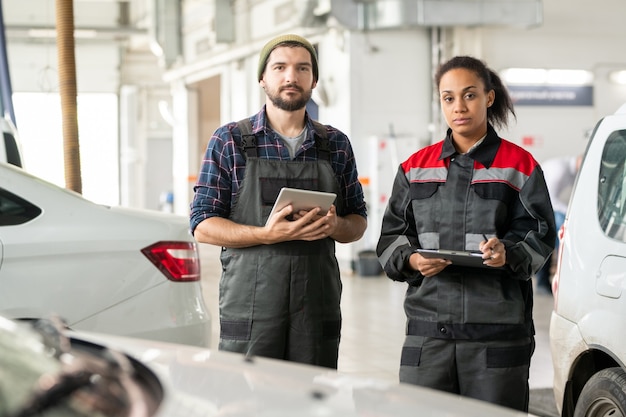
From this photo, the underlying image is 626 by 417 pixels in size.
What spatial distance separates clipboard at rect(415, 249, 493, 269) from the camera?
9.33 ft

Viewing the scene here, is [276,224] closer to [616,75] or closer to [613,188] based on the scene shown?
[613,188]

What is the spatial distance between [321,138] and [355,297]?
298 inches

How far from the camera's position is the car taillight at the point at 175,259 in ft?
14.3

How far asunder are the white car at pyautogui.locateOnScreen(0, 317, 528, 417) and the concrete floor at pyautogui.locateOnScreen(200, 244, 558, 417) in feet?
11.5

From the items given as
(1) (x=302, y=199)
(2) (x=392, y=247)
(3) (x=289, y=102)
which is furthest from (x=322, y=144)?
(2) (x=392, y=247)

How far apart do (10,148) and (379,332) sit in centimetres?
352

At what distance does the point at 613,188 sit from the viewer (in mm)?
3473

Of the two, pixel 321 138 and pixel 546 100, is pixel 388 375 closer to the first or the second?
pixel 321 138

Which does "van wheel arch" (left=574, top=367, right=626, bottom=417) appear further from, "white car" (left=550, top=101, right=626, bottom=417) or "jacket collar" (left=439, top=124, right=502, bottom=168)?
"jacket collar" (left=439, top=124, right=502, bottom=168)

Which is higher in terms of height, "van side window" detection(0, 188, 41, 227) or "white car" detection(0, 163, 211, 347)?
"van side window" detection(0, 188, 41, 227)

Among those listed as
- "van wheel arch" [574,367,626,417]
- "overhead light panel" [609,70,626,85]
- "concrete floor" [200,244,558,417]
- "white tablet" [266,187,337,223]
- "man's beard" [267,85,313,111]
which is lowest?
"concrete floor" [200,244,558,417]

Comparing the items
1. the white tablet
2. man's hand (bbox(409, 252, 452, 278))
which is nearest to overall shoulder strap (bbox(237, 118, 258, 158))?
the white tablet

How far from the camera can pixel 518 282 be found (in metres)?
3.07

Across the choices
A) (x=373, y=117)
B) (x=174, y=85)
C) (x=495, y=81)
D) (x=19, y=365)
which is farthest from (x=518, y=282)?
(x=174, y=85)
